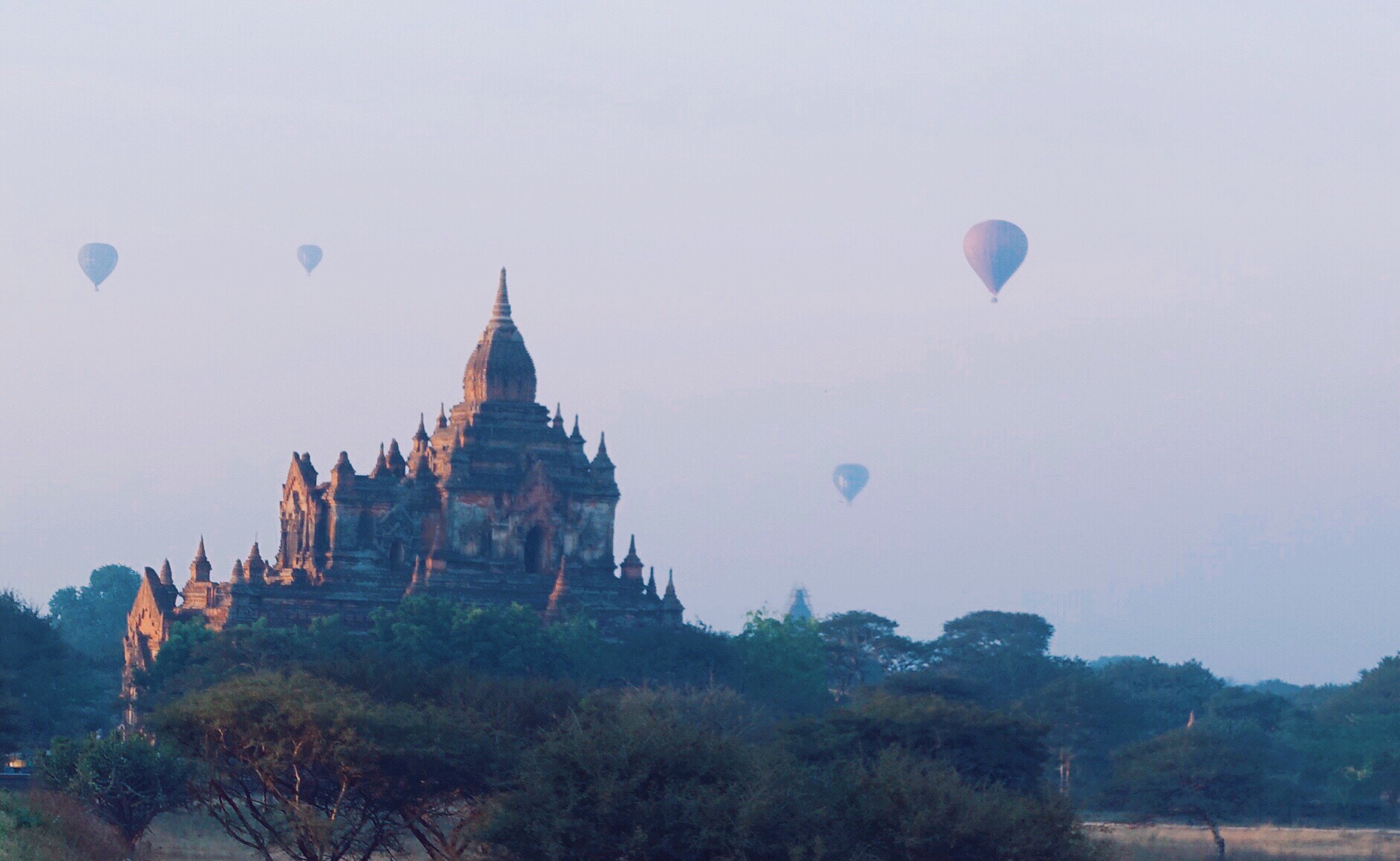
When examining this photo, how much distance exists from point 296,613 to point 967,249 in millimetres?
32042

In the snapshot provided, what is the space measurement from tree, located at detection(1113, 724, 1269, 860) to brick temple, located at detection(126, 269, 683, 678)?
76.3 ft

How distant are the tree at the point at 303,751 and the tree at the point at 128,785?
19.0ft

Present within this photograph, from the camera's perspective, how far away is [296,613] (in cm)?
8025

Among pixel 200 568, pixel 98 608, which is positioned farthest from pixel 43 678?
pixel 98 608

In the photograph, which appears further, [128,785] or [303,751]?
[128,785]

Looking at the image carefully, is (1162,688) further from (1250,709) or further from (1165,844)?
(1165,844)

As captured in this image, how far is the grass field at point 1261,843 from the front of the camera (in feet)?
182

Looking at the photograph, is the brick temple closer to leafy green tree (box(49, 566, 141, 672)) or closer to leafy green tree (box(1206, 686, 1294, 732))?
leafy green tree (box(1206, 686, 1294, 732))

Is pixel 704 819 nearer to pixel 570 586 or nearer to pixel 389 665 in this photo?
pixel 389 665

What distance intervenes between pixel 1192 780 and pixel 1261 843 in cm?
455

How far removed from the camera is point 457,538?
83.5m

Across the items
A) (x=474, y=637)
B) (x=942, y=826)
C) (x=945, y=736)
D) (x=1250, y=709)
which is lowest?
(x=942, y=826)

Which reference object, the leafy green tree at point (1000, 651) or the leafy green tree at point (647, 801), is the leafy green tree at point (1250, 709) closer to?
the leafy green tree at point (1000, 651)

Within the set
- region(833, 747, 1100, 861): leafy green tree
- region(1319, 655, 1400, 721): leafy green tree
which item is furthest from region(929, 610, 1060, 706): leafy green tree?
region(833, 747, 1100, 861): leafy green tree
